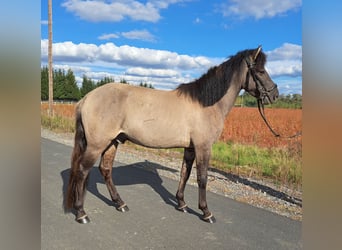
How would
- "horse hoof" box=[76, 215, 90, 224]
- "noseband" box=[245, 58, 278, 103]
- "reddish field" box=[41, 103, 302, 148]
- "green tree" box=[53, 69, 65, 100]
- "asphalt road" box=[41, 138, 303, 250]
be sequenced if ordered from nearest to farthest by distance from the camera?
"asphalt road" box=[41, 138, 303, 250], "horse hoof" box=[76, 215, 90, 224], "noseband" box=[245, 58, 278, 103], "reddish field" box=[41, 103, 302, 148], "green tree" box=[53, 69, 65, 100]

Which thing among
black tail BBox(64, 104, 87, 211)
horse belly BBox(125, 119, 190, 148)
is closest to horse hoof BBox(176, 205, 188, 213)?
horse belly BBox(125, 119, 190, 148)

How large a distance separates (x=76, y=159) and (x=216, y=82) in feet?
7.39

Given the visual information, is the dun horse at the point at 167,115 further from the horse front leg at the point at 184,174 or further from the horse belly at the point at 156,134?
the horse front leg at the point at 184,174

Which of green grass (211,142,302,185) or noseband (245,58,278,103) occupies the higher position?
noseband (245,58,278,103)

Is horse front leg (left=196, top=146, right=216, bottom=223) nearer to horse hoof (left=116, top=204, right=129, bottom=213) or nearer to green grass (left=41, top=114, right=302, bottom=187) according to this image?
horse hoof (left=116, top=204, right=129, bottom=213)

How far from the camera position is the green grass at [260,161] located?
19.4 ft

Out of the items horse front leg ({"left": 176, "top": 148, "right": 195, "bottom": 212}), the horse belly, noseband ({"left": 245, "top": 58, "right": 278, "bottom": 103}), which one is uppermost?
noseband ({"left": 245, "top": 58, "right": 278, "bottom": 103})

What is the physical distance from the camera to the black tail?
12.9 ft

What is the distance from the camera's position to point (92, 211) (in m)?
4.10

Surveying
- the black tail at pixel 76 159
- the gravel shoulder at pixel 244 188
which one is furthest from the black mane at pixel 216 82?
the gravel shoulder at pixel 244 188

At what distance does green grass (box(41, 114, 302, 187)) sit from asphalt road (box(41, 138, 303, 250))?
6.33 ft

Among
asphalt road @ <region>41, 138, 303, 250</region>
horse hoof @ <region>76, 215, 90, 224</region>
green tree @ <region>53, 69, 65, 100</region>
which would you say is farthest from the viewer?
green tree @ <region>53, 69, 65, 100</region>
